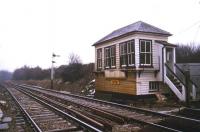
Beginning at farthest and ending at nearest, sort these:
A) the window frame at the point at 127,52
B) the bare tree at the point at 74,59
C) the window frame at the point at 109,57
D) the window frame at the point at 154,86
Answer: the bare tree at the point at 74,59 < the window frame at the point at 109,57 < the window frame at the point at 154,86 < the window frame at the point at 127,52

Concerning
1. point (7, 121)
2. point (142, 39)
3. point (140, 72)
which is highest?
point (142, 39)

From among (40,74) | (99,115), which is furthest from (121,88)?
(40,74)

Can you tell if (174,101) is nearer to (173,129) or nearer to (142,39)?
(142,39)

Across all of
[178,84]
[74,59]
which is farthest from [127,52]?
[74,59]

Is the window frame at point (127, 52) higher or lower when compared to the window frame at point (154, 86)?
higher

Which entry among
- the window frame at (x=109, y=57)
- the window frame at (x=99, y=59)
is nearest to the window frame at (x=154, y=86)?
the window frame at (x=109, y=57)

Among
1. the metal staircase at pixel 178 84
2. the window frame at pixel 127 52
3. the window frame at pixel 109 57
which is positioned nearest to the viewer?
the metal staircase at pixel 178 84

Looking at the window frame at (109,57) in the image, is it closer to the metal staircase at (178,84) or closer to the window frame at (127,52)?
the window frame at (127,52)

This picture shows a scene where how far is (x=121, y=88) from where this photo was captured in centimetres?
1978

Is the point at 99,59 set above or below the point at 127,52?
below

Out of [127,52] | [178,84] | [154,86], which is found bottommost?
[154,86]

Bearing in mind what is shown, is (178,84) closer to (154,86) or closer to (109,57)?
(154,86)

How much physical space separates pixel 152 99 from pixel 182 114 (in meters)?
6.95

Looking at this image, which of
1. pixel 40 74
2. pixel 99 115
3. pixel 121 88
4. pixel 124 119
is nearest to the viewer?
pixel 124 119
